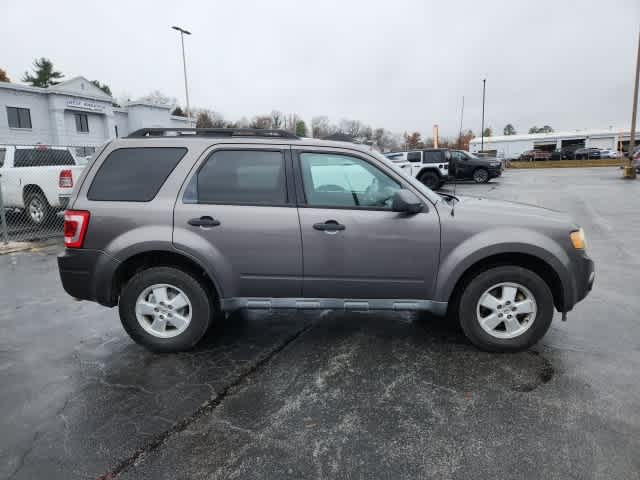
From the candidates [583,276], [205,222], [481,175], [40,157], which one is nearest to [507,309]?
[583,276]

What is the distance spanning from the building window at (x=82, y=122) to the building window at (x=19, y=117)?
3785 millimetres

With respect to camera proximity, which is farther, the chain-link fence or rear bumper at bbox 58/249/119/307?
the chain-link fence

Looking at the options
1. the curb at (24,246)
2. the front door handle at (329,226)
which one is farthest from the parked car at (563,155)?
the front door handle at (329,226)

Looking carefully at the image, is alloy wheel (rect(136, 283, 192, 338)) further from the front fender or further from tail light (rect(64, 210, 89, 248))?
the front fender

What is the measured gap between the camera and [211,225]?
12.0 ft

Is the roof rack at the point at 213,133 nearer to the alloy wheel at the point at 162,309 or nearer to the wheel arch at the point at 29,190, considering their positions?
the alloy wheel at the point at 162,309

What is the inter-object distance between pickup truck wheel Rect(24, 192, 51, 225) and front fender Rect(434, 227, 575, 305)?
32.5 feet

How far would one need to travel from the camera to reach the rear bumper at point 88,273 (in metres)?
3.72

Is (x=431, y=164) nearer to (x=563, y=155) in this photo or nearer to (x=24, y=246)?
(x=24, y=246)

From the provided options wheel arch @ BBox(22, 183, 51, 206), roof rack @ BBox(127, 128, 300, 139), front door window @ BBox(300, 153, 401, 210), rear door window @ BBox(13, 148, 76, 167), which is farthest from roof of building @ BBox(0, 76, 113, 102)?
front door window @ BBox(300, 153, 401, 210)

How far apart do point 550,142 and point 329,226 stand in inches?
2880

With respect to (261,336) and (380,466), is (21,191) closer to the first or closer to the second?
(261,336)

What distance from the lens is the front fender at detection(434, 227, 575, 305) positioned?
3.57 m

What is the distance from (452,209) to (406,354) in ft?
4.34
